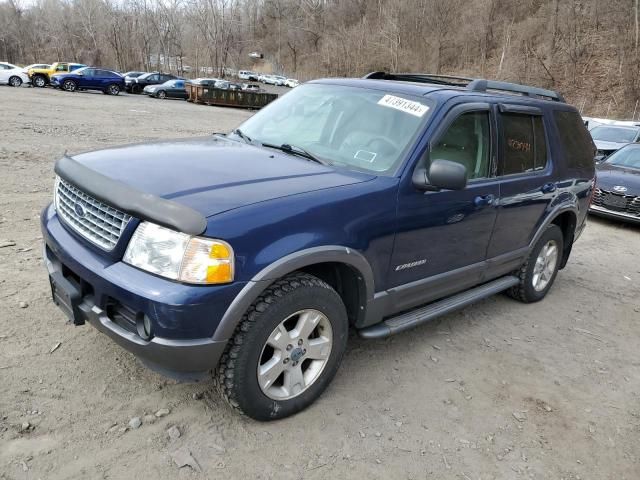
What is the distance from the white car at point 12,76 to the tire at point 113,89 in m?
4.46

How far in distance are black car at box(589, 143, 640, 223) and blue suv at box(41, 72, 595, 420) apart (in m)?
5.56

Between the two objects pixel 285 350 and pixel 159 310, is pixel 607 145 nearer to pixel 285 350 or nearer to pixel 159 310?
pixel 285 350

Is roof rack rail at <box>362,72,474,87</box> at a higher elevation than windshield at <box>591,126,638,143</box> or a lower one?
higher

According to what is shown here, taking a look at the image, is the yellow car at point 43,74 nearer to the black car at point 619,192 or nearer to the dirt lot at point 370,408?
the dirt lot at point 370,408

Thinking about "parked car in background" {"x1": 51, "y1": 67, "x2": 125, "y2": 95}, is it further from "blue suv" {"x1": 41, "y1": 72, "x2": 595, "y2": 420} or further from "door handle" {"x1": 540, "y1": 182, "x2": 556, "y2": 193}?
"door handle" {"x1": 540, "y1": 182, "x2": 556, "y2": 193}

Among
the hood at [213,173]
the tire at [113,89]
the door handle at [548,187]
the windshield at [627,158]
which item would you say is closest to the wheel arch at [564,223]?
the door handle at [548,187]

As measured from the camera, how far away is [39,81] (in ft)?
99.3

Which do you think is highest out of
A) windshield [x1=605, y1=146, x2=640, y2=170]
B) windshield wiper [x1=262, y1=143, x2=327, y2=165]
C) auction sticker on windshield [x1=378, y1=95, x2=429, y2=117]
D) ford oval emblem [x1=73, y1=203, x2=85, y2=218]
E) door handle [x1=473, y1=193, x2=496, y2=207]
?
auction sticker on windshield [x1=378, y1=95, x2=429, y2=117]

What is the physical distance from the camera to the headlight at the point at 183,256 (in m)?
2.34

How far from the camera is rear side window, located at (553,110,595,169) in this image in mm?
4761

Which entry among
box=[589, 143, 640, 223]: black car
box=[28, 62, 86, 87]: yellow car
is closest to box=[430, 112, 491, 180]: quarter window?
box=[589, 143, 640, 223]: black car

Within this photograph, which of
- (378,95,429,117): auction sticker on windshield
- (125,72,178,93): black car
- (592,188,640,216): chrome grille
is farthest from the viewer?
(125,72,178,93): black car

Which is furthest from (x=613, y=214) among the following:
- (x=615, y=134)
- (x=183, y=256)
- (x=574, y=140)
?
(x=183, y=256)

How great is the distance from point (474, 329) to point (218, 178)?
8.97 ft
